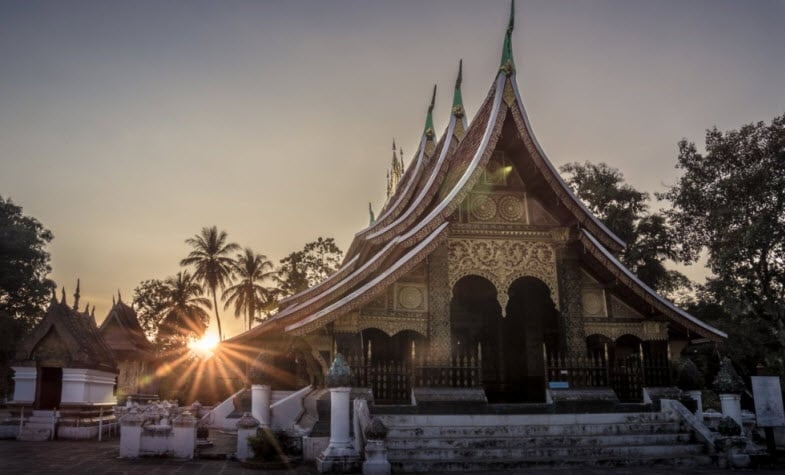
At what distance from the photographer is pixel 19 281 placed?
33250 mm

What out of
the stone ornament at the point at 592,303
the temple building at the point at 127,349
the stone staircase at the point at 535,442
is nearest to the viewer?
the stone staircase at the point at 535,442

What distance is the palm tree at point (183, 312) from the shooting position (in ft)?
148

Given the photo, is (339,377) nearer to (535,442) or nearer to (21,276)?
(535,442)

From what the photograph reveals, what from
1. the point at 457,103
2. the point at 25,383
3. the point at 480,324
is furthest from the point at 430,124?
the point at 25,383

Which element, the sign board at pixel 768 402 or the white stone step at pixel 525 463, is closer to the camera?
the white stone step at pixel 525 463

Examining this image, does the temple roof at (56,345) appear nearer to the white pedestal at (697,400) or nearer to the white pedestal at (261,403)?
the white pedestal at (261,403)

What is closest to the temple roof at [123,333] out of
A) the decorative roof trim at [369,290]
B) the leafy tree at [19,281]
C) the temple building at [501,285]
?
the leafy tree at [19,281]

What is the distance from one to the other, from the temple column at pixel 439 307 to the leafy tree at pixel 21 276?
2903 centimetres

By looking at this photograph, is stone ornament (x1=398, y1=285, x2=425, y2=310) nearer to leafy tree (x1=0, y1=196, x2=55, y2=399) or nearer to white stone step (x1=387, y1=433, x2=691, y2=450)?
white stone step (x1=387, y1=433, x2=691, y2=450)

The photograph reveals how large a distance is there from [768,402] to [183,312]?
133 feet

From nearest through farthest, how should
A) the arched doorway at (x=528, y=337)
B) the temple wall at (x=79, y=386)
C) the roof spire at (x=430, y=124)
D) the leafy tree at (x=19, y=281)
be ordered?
1. the arched doorway at (x=528, y=337)
2. the temple wall at (x=79, y=386)
3. the roof spire at (x=430, y=124)
4. the leafy tree at (x=19, y=281)

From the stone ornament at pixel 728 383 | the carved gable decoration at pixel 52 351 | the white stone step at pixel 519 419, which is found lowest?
the white stone step at pixel 519 419

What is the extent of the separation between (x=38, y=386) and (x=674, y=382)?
15005 mm

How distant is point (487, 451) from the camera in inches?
357
